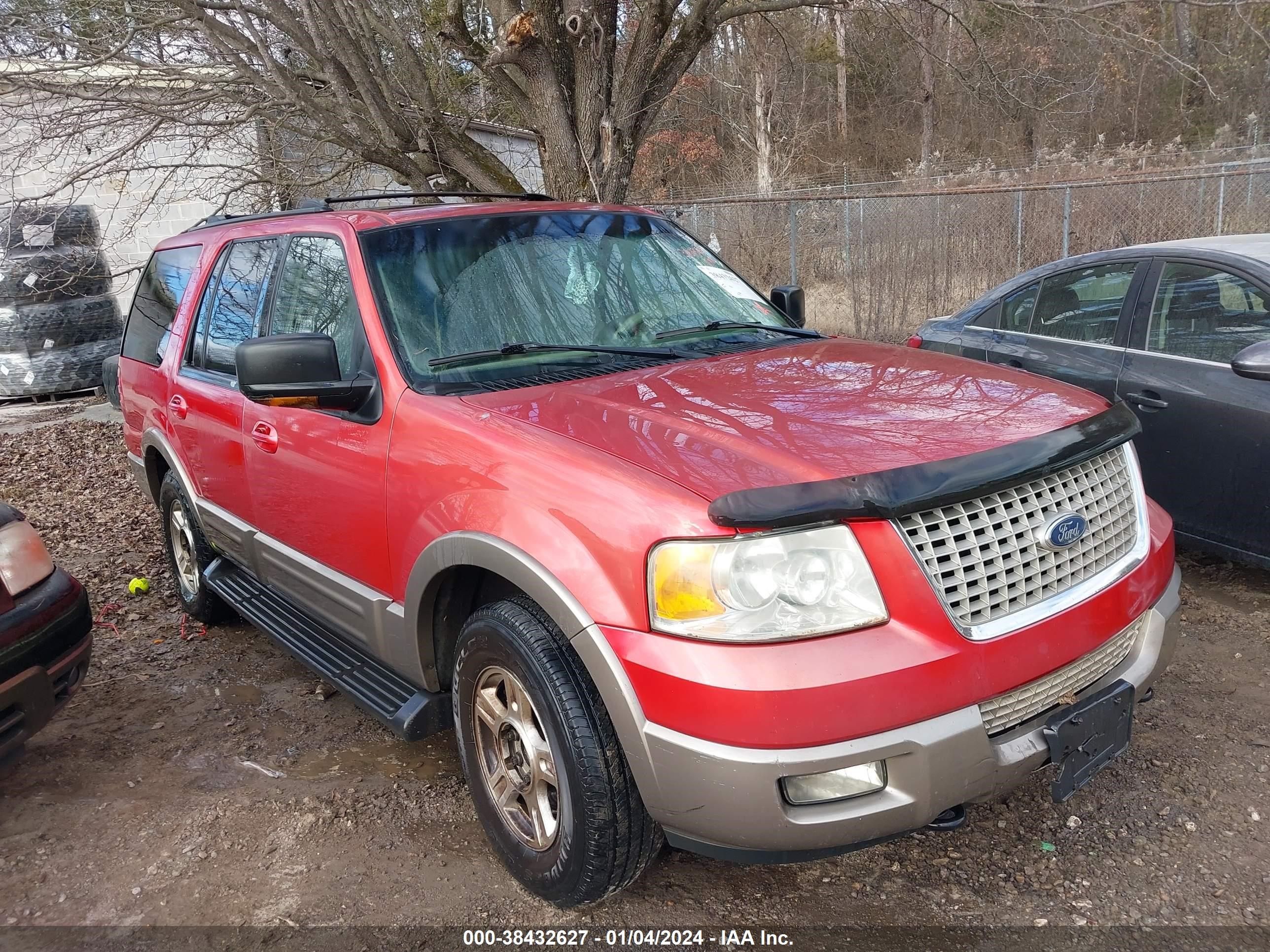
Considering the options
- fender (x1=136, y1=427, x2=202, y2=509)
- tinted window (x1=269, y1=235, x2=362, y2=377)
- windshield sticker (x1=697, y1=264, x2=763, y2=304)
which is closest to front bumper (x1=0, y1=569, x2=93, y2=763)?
fender (x1=136, y1=427, x2=202, y2=509)

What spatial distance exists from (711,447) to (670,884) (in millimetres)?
1341

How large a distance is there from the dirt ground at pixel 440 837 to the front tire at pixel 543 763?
0.22 meters

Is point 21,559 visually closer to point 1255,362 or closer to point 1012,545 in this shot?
point 1012,545

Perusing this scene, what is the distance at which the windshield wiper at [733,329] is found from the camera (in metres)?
3.48

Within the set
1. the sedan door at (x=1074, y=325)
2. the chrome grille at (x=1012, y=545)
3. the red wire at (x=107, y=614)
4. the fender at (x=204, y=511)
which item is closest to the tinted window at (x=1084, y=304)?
the sedan door at (x=1074, y=325)

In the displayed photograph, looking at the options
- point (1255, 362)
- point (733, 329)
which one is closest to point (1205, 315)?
point (1255, 362)

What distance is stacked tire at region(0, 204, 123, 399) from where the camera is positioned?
37.3ft

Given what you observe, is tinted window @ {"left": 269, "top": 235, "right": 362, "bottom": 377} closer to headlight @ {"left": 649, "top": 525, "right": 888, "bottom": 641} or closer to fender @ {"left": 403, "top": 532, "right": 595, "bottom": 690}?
fender @ {"left": 403, "top": 532, "right": 595, "bottom": 690}

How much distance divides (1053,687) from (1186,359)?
2831 mm

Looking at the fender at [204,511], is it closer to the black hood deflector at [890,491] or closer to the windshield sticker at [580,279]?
the windshield sticker at [580,279]

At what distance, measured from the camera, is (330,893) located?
284cm

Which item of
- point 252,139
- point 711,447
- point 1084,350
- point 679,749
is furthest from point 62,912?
point 252,139

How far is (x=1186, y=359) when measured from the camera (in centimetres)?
448

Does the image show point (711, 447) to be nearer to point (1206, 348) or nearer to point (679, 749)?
point (679, 749)
